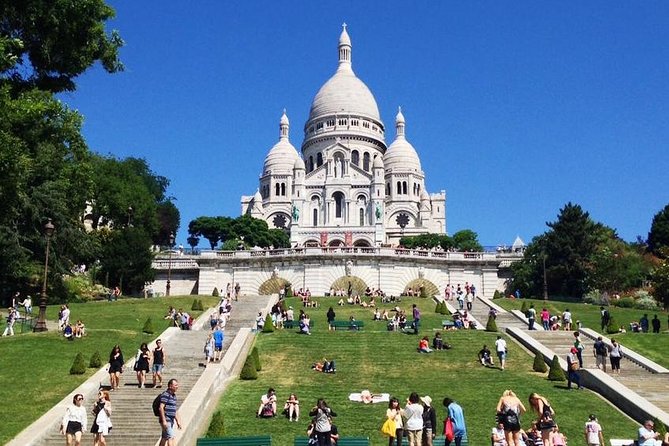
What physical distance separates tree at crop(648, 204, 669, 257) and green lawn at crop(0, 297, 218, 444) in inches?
2392

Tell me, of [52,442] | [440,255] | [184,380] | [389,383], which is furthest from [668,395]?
[440,255]

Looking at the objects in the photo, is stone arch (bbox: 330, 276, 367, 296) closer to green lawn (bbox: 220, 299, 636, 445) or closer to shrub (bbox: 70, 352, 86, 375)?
green lawn (bbox: 220, 299, 636, 445)

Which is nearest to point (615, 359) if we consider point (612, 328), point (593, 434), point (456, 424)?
point (612, 328)

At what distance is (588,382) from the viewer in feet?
76.8

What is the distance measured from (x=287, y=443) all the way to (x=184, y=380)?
6.72 meters

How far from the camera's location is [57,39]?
60.1 feet

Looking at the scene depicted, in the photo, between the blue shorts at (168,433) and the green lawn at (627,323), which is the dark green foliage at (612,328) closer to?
the green lawn at (627,323)

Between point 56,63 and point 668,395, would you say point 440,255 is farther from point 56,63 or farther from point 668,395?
point 56,63

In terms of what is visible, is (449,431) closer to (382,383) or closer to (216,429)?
(216,429)

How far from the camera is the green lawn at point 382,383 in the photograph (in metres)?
19.1

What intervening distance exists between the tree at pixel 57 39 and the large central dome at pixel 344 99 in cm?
10620

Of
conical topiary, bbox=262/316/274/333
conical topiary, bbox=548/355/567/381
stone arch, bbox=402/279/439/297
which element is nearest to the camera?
conical topiary, bbox=548/355/567/381

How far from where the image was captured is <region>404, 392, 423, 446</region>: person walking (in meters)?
15.2

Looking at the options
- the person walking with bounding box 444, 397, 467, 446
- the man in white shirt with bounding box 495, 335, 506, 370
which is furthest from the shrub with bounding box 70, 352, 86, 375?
the man in white shirt with bounding box 495, 335, 506, 370
